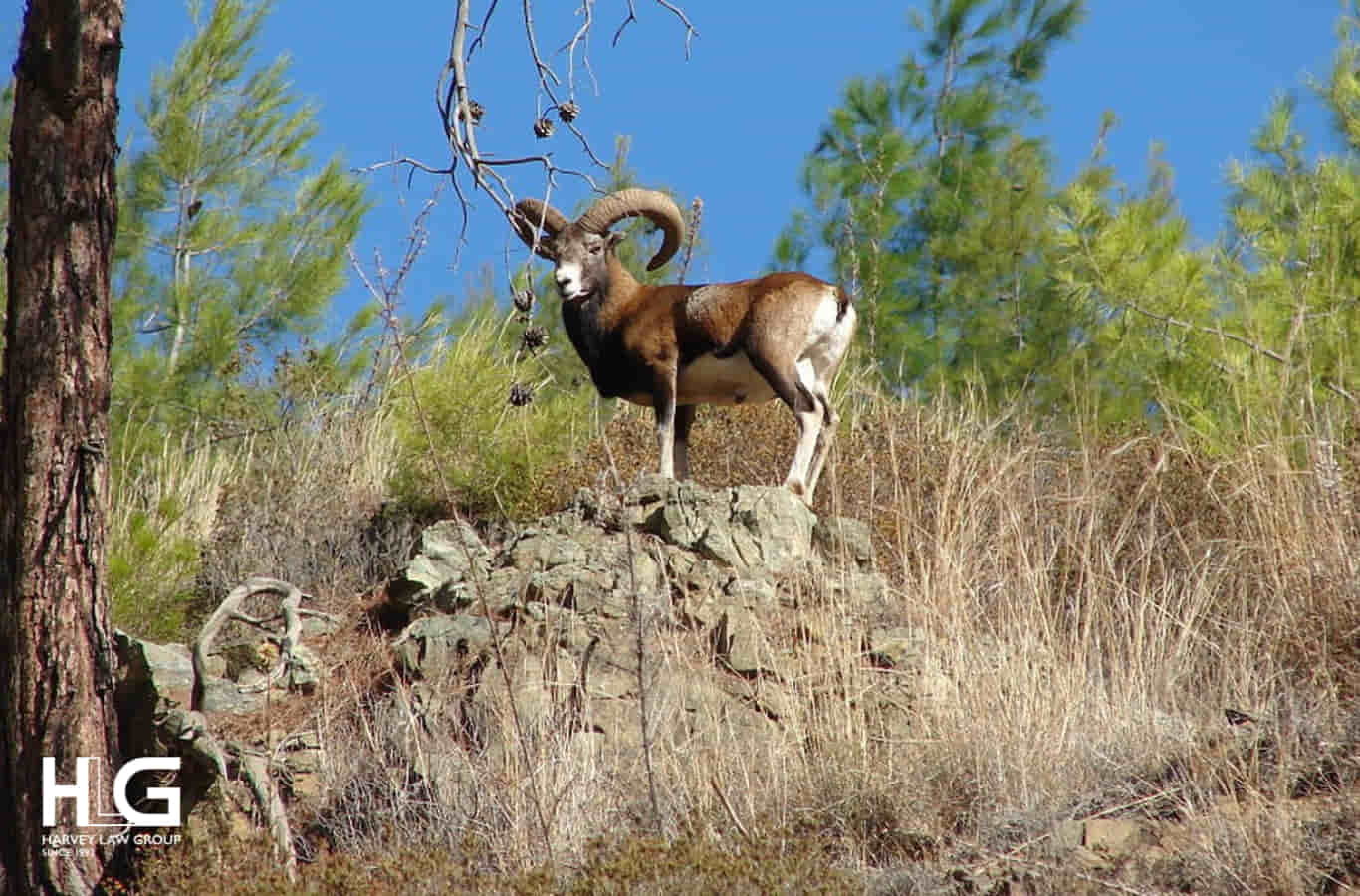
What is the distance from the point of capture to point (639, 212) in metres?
11.8

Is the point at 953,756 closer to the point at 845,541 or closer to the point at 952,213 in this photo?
the point at 845,541

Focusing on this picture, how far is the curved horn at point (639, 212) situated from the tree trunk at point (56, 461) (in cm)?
454

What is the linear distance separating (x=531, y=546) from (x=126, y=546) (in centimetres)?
326

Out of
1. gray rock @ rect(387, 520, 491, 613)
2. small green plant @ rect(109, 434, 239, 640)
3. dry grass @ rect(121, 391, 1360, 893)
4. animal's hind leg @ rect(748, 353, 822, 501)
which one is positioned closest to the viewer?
dry grass @ rect(121, 391, 1360, 893)

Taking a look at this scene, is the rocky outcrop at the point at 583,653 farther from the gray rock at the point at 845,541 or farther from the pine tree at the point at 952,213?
the pine tree at the point at 952,213

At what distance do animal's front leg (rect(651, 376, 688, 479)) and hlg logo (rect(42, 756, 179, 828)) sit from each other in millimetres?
3996

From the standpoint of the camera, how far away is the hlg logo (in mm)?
7336

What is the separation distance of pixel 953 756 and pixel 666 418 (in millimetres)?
3867

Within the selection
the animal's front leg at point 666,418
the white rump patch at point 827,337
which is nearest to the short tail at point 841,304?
the white rump patch at point 827,337

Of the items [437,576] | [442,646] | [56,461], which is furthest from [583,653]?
[56,461]

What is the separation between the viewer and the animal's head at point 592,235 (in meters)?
11.5

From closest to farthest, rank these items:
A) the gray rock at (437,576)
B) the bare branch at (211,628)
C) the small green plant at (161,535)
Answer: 1. the bare branch at (211,628)
2. the gray rock at (437,576)
3. the small green plant at (161,535)

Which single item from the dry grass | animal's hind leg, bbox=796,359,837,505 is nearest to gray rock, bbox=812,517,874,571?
the dry grass

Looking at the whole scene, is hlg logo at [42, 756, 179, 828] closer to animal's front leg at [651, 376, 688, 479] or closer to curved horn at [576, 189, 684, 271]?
animal's front leg at [651, 376, 688, 479]
